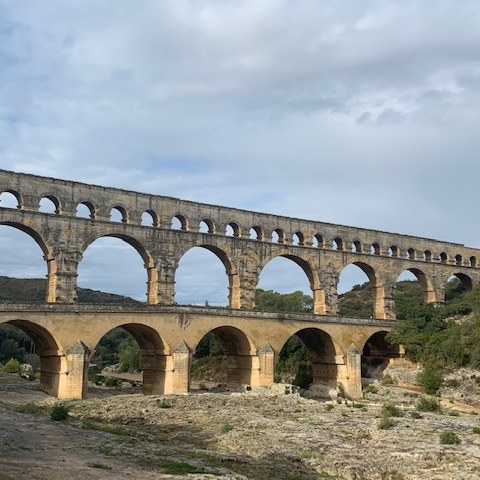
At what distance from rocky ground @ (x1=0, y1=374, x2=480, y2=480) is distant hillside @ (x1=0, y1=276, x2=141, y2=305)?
232 feet

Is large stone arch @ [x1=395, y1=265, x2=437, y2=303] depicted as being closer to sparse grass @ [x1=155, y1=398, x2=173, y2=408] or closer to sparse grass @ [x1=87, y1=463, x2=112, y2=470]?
sparse grass @ [x1=155, y1=398, x2=173, y2=408]

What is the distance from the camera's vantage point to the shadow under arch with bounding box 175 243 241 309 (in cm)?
4519

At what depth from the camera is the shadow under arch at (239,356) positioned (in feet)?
138

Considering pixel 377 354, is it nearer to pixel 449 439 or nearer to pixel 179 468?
pixel 449 439

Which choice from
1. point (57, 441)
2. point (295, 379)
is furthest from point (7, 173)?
point (295, 379)

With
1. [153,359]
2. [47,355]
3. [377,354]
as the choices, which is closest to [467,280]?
[377,354]

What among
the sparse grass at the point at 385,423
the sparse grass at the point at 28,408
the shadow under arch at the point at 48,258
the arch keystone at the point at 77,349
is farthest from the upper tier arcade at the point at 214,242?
the sparse grass at the point at 385,423

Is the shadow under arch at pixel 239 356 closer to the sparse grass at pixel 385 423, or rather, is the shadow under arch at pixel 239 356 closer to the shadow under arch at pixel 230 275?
the shadow under arch at pixel 230 275

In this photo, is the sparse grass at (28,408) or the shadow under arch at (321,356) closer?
the sparse grass at (28,408)

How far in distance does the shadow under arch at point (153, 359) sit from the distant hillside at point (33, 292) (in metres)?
61.8

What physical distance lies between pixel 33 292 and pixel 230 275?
A: 68.5 meters

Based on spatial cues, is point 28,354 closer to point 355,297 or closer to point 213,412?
point 355,297

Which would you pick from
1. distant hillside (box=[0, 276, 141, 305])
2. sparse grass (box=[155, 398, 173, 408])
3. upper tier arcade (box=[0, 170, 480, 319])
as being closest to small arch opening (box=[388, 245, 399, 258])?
upper tier arcade (box=[0, 170, 480, 319])

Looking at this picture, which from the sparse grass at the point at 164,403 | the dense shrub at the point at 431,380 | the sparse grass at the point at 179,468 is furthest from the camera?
the dense shrub at the point at 431,380
